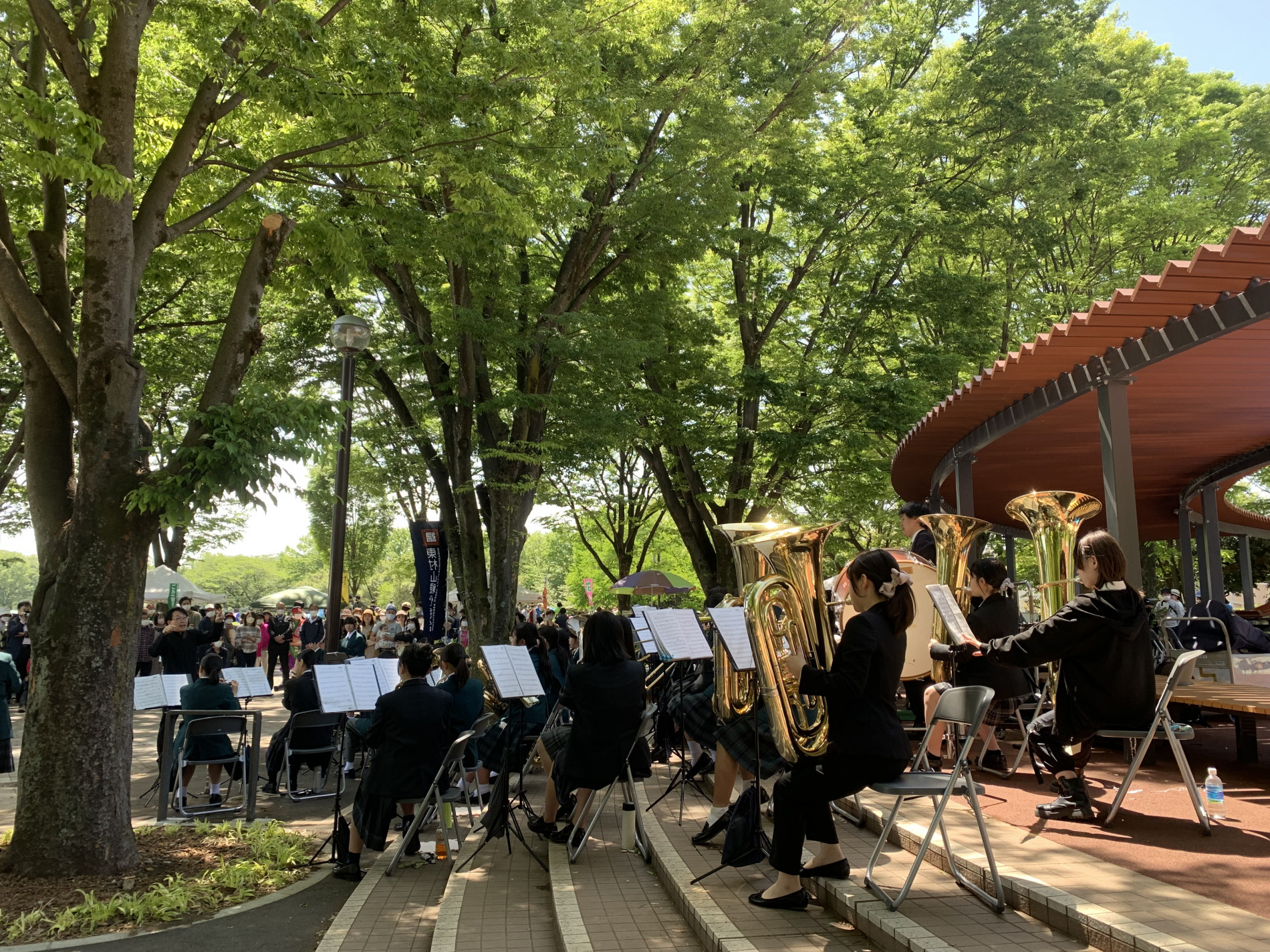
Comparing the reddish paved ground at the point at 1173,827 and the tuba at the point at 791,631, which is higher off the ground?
the tuba at the point at 791,631

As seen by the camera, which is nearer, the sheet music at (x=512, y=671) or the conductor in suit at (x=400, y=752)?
the conductor in suit at (x=400, y=752)

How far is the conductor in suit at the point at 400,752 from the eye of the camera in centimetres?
648

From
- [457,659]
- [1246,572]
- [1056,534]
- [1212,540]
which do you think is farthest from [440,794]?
[1246,572]

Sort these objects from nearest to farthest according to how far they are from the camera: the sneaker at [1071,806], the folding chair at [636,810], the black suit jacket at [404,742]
Result: the sneaker at [1071,806]
the folding chair at [636,810]
the black suit jacket at [404,742]

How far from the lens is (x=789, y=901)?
15.2 feet

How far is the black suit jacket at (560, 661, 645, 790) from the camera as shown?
6.32 m

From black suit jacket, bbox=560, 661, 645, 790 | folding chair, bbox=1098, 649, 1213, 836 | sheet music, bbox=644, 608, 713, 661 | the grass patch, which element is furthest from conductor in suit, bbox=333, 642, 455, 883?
folding chair, bbox=1098, 649, 1213, 836

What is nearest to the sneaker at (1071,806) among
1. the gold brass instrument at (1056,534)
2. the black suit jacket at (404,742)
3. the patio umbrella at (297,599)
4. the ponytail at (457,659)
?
the gold brass instrument at (1056,534)

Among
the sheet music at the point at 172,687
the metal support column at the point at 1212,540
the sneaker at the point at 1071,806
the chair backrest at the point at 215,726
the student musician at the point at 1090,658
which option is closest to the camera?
the student musician at the point at 1090,658

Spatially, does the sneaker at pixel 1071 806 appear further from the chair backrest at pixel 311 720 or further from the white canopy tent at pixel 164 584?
the white canopy tent at pixel 164 584

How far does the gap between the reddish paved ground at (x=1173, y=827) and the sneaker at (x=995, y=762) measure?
0.59ft

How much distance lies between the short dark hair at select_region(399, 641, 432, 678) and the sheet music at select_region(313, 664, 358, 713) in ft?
3.77

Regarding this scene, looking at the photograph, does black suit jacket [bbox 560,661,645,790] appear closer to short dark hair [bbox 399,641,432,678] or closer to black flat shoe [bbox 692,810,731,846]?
black flat shoe [bbox 692,810,731,846]

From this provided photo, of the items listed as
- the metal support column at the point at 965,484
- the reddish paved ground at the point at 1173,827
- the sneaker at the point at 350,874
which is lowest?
the sneaker at the point at 350,874
